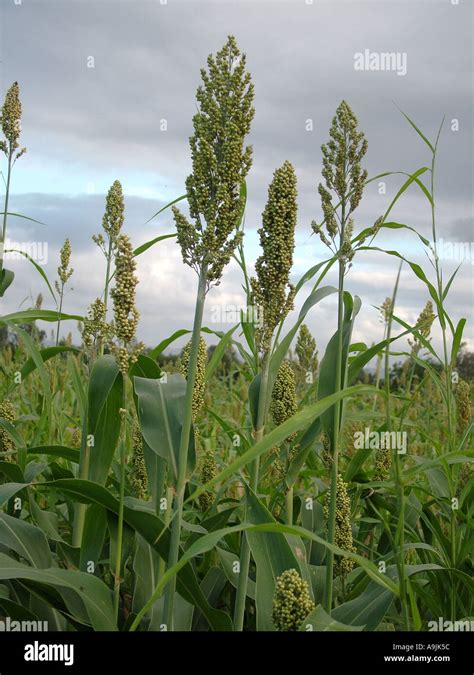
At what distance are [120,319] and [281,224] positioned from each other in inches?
20.9

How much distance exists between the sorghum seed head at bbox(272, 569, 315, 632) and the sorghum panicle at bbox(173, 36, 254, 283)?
83cm

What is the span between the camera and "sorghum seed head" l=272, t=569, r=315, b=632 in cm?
155

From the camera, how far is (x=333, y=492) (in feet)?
7.09

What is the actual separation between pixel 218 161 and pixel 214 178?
7cm

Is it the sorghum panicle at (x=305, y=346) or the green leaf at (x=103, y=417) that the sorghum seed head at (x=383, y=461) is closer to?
the sorghum panicle at (x=305, y=346)

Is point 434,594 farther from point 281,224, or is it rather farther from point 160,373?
point 281,224

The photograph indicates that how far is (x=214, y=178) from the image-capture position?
1884mm

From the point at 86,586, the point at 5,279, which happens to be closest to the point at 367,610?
the point at 86,586

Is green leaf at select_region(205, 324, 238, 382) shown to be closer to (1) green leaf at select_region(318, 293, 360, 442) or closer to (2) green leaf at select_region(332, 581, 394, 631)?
(1) green leaf at select_region(318, 293, 360, 442)

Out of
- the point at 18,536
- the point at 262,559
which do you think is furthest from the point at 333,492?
the point at 18,536

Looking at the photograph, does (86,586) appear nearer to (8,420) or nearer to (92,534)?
(92,534)

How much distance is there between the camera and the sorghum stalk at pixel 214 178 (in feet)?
6.12

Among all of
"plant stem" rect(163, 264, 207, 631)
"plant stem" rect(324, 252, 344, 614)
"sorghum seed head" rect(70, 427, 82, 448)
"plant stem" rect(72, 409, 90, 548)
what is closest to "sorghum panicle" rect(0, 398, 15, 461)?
"plant stem" rect(72, 409, 90, 548)

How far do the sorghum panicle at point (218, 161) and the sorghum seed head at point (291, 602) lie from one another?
2.73ft
